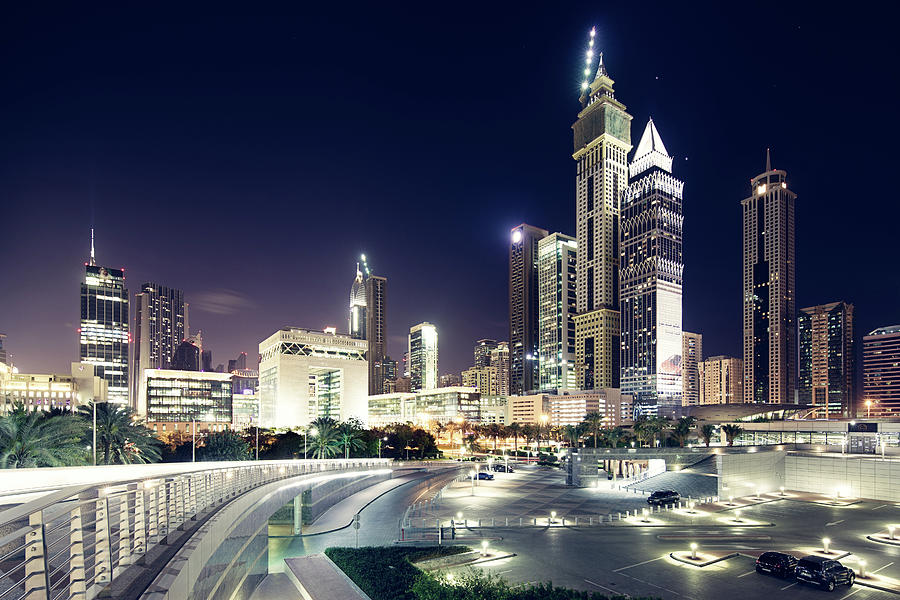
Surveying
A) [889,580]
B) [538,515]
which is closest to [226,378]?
[538,515]

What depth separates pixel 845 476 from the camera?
204ft

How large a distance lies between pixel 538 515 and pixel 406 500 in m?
13.8

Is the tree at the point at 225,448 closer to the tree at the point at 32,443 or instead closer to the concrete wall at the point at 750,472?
the tree at the point at 32,443

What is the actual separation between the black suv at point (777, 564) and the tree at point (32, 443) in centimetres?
3945

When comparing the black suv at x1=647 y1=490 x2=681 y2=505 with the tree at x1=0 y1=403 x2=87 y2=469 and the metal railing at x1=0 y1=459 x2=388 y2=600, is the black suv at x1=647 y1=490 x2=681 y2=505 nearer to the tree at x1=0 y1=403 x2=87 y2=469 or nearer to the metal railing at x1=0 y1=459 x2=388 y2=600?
the metal railing at x1=0 y1=459 x2=388 y2=600

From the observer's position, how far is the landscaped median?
2152cm

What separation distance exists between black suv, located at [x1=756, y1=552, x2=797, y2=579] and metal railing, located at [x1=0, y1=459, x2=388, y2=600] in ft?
99.2

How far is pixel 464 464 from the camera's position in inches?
3725

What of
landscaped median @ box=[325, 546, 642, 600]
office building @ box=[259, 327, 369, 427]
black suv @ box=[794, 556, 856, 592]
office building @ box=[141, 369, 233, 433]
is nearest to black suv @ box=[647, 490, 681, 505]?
black suv @ box=[794, 556, 856, 592]

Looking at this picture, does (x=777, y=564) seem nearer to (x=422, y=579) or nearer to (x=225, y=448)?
(x=422, y=579)

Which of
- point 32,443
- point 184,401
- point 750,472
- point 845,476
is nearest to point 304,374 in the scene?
point 184,401

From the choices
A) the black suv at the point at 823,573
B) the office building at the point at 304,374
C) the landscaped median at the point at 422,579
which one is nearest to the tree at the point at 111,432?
the landscaped median at the point at 422,579

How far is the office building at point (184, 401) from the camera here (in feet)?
518

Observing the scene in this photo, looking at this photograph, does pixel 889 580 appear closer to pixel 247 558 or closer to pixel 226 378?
pixel 247 558
